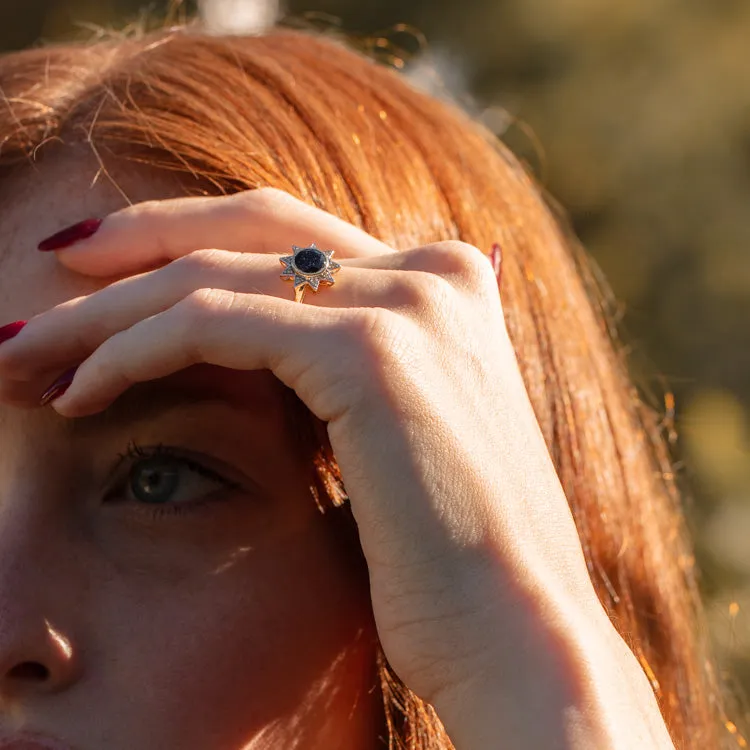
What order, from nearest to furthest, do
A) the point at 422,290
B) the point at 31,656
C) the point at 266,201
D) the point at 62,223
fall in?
the point at 31,656 → the point at 422,290 → the point at 266,201 → the point at 62,223

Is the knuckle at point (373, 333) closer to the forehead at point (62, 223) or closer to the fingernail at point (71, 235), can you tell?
the forehead at point (62, 223)

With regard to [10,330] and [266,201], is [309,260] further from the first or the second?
[10,330]

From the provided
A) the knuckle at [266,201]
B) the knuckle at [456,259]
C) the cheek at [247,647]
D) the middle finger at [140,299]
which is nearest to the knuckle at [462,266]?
the knuckle at [456,259]

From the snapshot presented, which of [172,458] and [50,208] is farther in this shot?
[50,208]

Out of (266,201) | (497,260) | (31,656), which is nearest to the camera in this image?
(31,656)

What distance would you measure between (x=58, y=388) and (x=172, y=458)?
23 cm

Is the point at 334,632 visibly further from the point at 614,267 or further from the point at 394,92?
the point at 614,267

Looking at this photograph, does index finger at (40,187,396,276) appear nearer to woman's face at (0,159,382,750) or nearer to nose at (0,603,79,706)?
woman's face at (0,159,382,750)

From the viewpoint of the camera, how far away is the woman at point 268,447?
154cm

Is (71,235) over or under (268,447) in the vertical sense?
over

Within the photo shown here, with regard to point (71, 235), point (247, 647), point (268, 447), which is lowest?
point (247, 647)

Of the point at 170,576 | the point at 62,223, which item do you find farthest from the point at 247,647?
the point at 62,223

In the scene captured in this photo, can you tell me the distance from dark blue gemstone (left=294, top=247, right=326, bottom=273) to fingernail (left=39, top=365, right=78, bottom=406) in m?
0.40

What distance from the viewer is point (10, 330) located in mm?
1718
